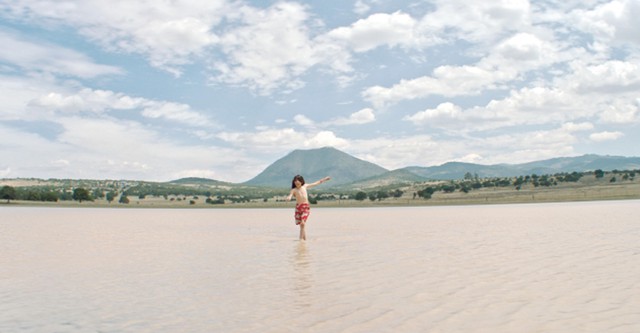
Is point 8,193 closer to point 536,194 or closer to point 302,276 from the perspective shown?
point 536,194

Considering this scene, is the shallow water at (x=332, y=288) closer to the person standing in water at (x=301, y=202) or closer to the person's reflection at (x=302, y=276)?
the person's reflection at (x=302, y=276)

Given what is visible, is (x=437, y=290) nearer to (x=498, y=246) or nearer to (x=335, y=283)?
(x=335, y=283)

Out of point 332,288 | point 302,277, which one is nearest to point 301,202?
point 302,277

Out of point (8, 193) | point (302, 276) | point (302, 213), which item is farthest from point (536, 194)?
point (8, 193)

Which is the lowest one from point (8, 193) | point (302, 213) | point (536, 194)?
point (302, 213)

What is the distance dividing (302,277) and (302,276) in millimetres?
172

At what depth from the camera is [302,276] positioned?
13.9 m

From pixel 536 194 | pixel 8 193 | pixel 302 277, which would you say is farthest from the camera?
pixel 8 193

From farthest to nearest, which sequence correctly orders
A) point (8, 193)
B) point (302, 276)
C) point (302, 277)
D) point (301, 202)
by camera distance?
point (8, 193) → point (301, 202) → point (302, 276) → point (302, 277)

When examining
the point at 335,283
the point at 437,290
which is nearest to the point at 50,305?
the point at 335,283

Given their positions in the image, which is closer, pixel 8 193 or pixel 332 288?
pixel 332 288

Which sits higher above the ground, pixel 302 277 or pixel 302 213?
pixel 302 213

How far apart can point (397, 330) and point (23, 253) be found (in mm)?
17180

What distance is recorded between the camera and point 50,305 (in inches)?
421
